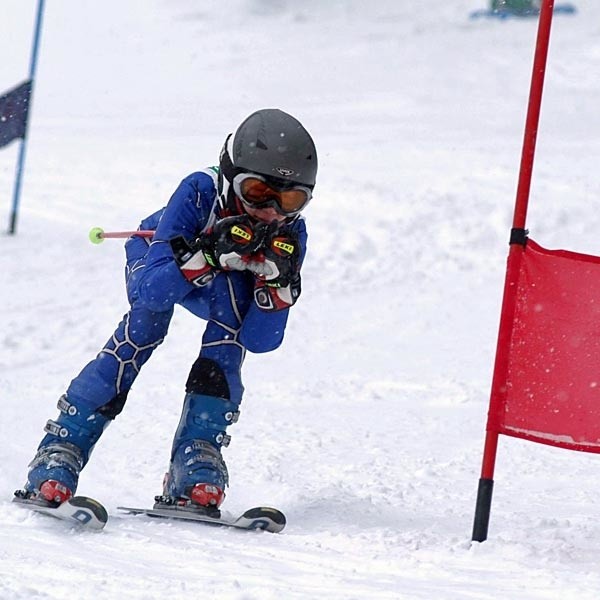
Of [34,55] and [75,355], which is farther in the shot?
[34,55]

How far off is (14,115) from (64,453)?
681cm

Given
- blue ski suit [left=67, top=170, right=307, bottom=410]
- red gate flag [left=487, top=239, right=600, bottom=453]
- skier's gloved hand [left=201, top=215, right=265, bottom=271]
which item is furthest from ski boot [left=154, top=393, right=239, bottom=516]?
red gate flag [left=487, top=239, right=600, bottom=453]

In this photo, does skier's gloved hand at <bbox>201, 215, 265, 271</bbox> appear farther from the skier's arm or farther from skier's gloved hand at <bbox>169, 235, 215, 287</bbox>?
the skier's arm

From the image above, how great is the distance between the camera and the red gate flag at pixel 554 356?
388 cm

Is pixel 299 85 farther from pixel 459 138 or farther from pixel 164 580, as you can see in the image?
pixel 164 580

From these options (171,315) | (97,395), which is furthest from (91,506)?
(171,315)

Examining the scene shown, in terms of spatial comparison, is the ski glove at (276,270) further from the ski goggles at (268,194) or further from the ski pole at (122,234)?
the ski pole at (122,234)

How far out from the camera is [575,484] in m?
5.00

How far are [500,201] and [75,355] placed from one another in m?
4.40

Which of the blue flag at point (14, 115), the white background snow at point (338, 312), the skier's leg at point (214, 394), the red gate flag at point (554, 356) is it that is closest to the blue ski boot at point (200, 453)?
the skier's leg at point (214, 394)

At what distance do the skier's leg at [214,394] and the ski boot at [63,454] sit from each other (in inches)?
12.3

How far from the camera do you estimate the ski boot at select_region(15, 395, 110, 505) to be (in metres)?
3.94

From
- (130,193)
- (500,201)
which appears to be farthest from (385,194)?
(130,193)

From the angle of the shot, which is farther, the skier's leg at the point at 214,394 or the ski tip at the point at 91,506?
the skier's leg at the point at 214,394
